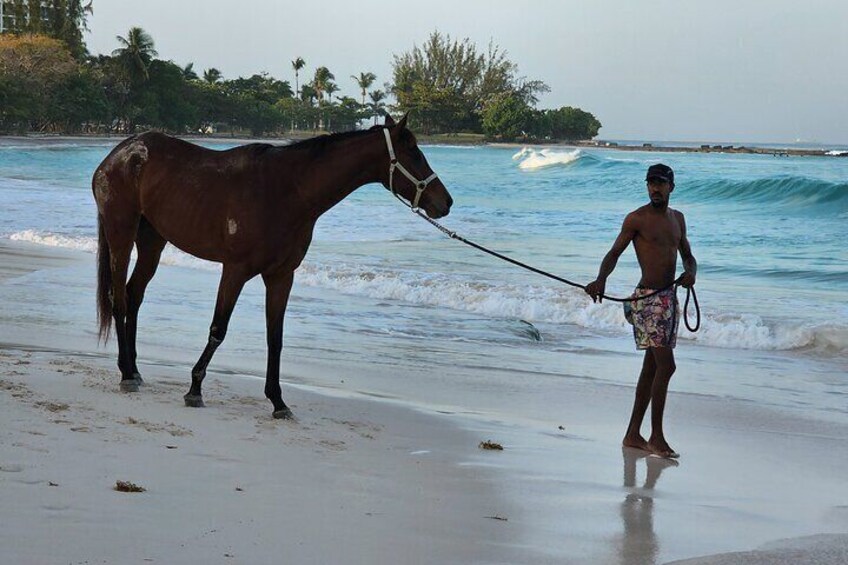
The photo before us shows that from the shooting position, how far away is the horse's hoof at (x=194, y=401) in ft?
19.9

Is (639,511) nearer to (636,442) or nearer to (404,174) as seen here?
(636,442)

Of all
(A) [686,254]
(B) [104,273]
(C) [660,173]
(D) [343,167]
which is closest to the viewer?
(C) [660,173]

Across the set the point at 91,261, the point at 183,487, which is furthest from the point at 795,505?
the point at 91,261

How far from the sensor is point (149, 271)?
22.5ft

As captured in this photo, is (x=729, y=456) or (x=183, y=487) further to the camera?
(x=729, y=456)

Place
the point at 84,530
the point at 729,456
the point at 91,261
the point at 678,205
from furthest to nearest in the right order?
1. the point at 678,205
2. the point at 91,261
3. the point at 729,456
4. the point at 84,530

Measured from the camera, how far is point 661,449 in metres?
5.89

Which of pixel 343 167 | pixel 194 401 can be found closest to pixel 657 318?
pixel 343 167

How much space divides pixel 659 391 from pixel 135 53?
9216 centimetres

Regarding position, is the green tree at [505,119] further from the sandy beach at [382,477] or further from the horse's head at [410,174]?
the horse's head at [410,174]

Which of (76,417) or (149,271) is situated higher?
(149,271)

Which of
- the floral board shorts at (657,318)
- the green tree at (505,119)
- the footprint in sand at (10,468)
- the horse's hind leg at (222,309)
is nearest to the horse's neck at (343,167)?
the horse's hind leg at (222,309)

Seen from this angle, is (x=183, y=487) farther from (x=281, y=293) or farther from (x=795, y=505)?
(x=795, y=505)

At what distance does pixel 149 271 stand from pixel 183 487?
2.73 metres
